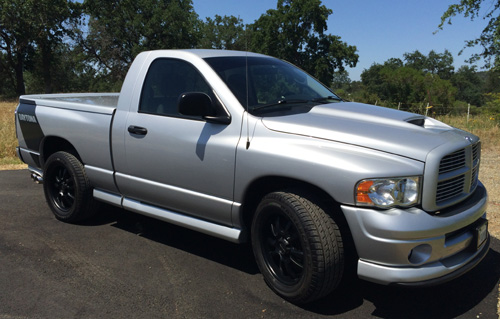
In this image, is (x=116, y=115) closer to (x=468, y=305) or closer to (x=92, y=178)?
(x=92, y=178)

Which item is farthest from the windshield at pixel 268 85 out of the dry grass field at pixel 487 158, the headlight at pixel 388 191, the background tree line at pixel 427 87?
Answer: the background tree line at pixel 427 87

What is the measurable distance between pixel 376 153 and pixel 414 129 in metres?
0.57

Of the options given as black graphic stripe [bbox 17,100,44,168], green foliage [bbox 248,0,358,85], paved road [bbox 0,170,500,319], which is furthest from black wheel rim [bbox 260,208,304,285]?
A: green foliage [bbox 248,0,358,85]

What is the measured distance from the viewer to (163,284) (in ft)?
12.0

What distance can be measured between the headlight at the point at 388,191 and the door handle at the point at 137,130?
2.13 m

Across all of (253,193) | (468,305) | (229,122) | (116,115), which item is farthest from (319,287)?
(116,115)

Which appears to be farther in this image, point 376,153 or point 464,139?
point 464,139

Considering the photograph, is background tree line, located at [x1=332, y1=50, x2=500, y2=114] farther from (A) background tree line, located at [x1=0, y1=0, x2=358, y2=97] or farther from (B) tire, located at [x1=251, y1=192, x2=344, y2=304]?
(A) background tree line, located at [x1=0, y1=0, x2=358, y2=97]

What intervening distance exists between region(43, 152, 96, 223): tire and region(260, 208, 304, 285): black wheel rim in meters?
2.37

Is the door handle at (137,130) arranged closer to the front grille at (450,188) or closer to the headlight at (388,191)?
the headlight at (388,191)

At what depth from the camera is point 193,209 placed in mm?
3900

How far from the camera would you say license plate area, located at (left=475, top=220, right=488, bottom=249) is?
3.26m

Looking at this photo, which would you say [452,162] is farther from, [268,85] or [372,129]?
[268,85]

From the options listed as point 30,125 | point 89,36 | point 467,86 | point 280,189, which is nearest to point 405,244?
point 280,189
